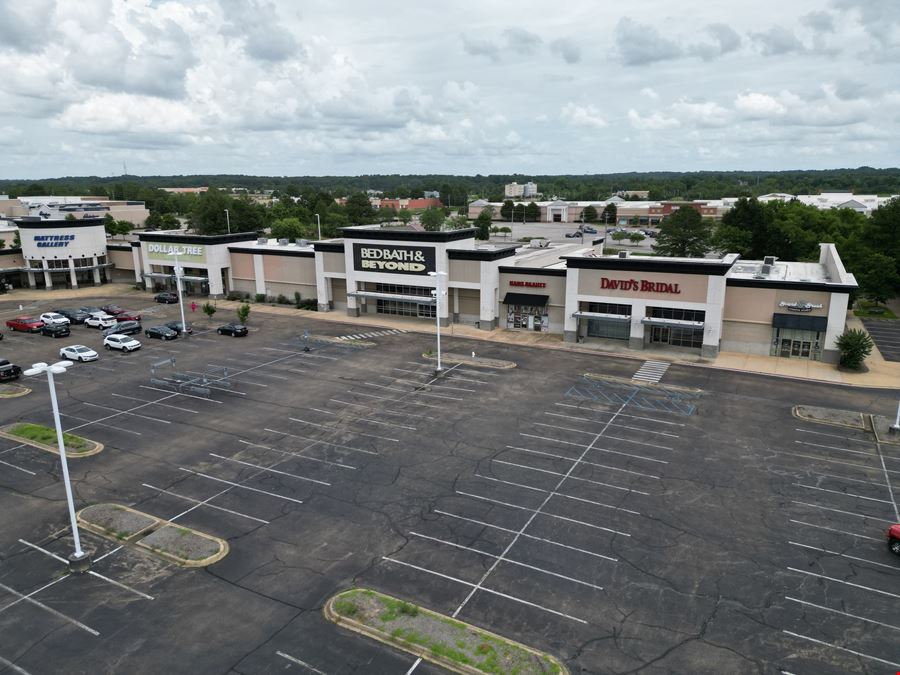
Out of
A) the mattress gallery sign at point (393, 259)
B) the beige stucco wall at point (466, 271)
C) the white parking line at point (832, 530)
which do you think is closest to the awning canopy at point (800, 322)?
the beige stucco wall at point (466, 271)

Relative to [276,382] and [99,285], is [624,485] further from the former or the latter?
[99,285]

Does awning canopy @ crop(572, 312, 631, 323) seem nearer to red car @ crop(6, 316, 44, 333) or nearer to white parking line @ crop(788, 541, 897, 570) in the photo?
white parking line @ crop(788, 541, 897, 570)

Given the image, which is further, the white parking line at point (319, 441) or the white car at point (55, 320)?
the white car at point (55, 320)

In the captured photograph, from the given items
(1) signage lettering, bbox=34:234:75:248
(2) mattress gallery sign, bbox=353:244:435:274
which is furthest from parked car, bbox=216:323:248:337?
(1) signage lettering, bbox=34:234:75:248

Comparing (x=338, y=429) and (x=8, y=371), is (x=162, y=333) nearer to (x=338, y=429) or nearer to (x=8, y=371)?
(x=8, y=371)

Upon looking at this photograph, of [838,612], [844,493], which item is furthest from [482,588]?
[844,493]

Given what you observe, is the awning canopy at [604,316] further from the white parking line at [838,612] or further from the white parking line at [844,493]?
the white parking line at [838,612]
